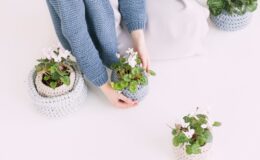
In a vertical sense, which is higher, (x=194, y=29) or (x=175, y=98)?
(x=194, y=29)

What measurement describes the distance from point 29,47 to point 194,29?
0.63 m

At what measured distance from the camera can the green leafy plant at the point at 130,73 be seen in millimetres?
1287

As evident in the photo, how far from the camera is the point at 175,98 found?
1.38 m

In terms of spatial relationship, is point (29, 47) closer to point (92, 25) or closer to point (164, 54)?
point (92, 25)

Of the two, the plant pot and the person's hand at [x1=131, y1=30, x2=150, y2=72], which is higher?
the person's hand at [x1=131, y1=30, x2=150, y2=72]

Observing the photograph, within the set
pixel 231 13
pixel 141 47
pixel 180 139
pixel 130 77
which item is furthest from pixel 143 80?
pixel 231 13

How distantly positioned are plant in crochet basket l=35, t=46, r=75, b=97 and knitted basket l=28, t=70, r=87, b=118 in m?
0.01

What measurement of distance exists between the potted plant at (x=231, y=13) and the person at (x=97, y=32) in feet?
0.93

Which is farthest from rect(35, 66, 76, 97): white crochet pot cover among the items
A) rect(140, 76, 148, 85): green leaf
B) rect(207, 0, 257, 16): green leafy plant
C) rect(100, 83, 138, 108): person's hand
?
rect(207, 0, 257, 16): green leafy plant

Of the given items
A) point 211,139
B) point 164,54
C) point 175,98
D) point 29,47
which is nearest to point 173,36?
point 164,54

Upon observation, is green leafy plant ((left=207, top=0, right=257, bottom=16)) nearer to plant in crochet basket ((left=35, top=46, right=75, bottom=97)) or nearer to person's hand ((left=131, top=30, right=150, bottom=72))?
person's hand ((left=131, top=30, right=150, bottom=72))

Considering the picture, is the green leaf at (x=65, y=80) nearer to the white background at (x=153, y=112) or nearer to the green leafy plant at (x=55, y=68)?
the green leafy plant at (x=55, y=68)

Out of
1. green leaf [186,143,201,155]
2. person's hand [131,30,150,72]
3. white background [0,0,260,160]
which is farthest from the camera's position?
person's hand [131,30,150,72]

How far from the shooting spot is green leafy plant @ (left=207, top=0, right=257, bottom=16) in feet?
4.85
